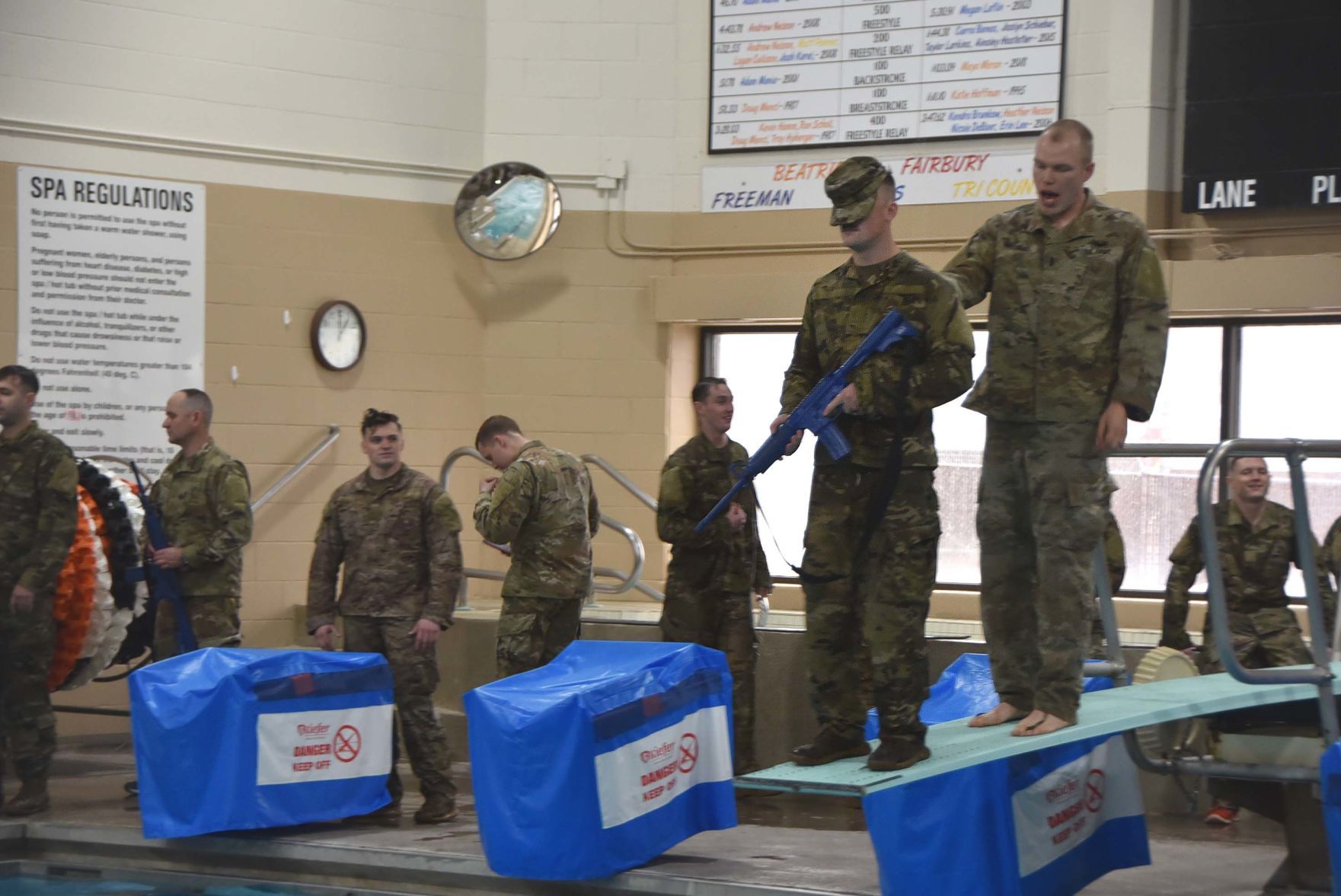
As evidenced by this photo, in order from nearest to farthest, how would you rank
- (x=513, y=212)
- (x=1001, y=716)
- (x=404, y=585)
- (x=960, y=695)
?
(x=1001, y=716), (x=960, y=695), (x=404, y=585), (x=513, y=212)

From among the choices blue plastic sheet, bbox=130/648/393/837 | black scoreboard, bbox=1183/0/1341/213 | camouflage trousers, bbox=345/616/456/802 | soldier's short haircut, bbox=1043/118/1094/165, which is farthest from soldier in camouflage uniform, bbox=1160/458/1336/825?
blue plastic sheet, bbox=130/648/393/837

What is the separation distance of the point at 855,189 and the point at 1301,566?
187 cm

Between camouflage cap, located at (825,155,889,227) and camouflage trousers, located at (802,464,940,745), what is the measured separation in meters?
A: 0.67

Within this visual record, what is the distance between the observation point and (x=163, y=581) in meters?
7.43

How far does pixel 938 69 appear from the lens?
33.0 feet

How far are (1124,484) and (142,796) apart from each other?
6.00m

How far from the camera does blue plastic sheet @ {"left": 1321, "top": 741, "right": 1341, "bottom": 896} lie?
4.27 meters

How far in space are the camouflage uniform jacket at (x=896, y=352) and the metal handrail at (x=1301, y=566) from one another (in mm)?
799

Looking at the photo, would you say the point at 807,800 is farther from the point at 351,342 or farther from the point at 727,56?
the point at 727,56

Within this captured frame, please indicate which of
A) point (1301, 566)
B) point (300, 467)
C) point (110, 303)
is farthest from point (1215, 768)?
point (110, 303)

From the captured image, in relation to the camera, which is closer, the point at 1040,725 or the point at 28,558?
the point at 1040,725

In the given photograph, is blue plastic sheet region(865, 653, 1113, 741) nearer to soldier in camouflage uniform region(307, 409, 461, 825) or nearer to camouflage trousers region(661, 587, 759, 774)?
camouflage trousers region(661, 587, 759, 774)

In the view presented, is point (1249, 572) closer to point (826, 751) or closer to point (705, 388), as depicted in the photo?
point (705, 388)

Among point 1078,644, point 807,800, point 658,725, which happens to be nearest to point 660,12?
point 807,800
